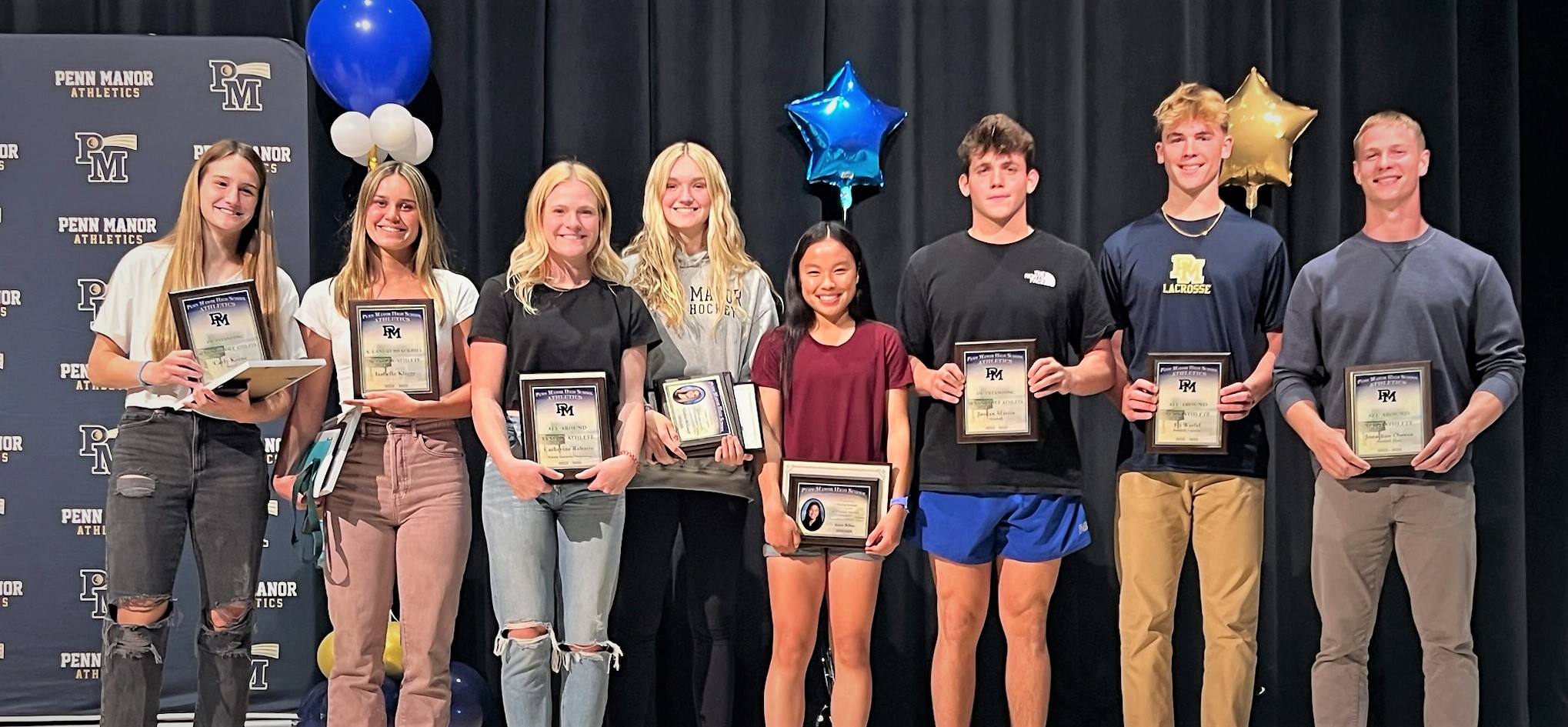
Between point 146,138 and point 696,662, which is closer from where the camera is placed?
point 696,662

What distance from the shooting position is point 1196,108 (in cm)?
348

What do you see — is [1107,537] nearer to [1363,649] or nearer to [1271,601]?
[1271,601]

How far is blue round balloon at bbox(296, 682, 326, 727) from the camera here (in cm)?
359

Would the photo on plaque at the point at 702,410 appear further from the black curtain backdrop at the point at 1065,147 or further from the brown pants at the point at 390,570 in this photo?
the black curtain backdrop at the point at 1065,147

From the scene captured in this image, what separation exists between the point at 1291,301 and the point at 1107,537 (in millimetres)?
1190

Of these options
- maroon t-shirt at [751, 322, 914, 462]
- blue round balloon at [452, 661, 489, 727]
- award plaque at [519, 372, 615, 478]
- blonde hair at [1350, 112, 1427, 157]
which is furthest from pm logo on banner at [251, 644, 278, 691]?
blonde hair at [1350, 112, 1427, 157]

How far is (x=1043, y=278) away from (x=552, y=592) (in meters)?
1.58

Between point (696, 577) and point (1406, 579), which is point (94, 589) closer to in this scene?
point (696, 577)

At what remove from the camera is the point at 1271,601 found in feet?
14.0

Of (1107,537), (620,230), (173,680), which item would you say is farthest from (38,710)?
(1107,537)

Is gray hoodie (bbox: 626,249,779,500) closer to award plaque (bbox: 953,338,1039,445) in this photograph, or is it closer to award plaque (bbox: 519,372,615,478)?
award plaque (bbox: 519,372,615,478)

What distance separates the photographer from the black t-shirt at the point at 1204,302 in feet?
11.3

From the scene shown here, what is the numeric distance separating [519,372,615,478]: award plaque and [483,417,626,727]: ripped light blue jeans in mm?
69

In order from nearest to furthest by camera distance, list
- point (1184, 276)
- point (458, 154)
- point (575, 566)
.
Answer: point (575, 566) < point (1184, 276) < point (458, 154)
